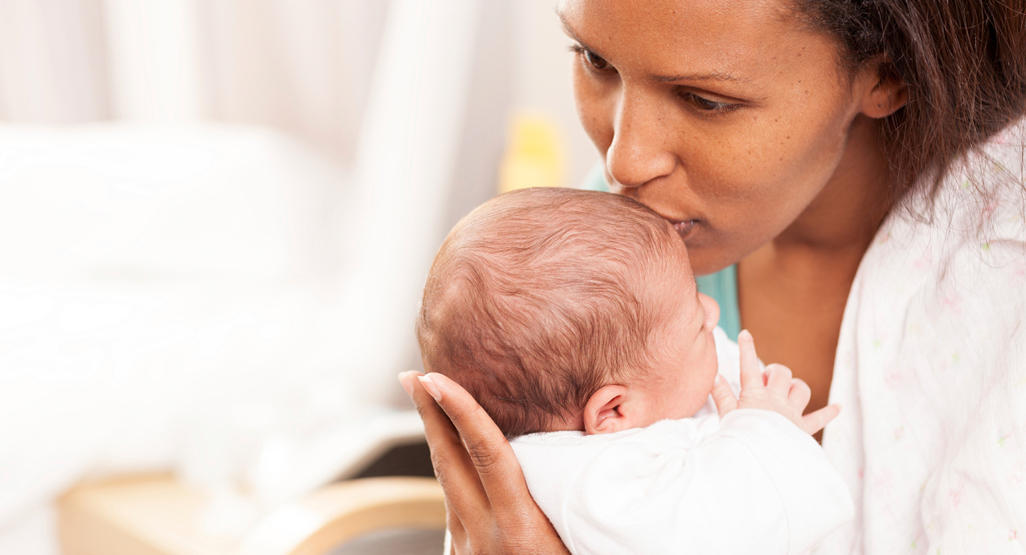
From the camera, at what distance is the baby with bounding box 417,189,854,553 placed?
0.88 metres

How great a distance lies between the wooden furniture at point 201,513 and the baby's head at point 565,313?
569 millimetres

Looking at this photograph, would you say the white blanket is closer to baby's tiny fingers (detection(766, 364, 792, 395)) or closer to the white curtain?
baby's tiny fingers (detection(766, 364, 792, 395))

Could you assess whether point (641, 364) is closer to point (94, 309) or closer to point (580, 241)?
point (580, 241)

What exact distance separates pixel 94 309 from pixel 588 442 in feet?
5.82

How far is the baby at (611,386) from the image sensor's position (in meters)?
0.88

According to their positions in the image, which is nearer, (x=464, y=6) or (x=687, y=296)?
(x=687, y=296)

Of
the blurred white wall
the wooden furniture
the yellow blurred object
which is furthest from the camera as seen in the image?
the blurred white wall

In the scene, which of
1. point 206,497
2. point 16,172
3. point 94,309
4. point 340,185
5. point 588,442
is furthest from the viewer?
point 340,185

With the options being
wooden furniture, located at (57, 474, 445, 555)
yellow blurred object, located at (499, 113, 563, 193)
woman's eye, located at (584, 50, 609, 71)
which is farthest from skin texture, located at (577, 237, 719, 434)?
yellow blurred object, located at (499, 113, 563, 193)

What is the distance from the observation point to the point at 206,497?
1.99 m

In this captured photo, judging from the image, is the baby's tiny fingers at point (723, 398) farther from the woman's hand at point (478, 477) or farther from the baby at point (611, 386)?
the woman's hand at point (478, 477)

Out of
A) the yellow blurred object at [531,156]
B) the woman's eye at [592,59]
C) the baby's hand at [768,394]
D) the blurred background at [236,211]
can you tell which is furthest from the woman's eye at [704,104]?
the yellow blurred object at [531,156]

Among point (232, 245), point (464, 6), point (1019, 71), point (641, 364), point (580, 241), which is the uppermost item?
point (464, 6)

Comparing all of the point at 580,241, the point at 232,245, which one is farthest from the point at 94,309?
the point at 580,241
